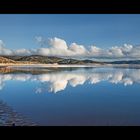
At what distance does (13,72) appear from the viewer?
11.1 feet

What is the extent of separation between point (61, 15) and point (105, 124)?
93 centimetres

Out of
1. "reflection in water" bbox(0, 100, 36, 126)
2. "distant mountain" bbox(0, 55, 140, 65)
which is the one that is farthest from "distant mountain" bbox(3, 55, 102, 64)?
"reflection in water" bbox(0, 100, 36, 126)

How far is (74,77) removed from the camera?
3.32 meters

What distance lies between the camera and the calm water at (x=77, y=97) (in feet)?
10.8

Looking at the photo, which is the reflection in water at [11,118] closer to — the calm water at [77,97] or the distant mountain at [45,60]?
the calm water at [77,97]

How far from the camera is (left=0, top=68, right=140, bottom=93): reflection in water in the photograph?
3.31 meters

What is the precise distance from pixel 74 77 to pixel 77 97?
0.16 meters

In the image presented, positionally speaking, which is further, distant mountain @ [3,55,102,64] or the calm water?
distant mountain @ [3,55,102,64]

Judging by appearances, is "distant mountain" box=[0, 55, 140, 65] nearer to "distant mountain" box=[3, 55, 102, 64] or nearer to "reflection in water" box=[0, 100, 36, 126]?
"distant mountain" box=[3, 55, 102, 64]

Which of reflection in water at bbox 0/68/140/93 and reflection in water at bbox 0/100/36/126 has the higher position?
reflection in water at bbox 0/68/140/93
